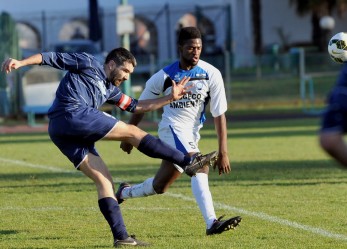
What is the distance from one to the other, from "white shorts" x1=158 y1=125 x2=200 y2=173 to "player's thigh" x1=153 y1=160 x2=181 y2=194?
13 centimetres

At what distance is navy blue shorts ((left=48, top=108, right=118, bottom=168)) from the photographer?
830 centimetres

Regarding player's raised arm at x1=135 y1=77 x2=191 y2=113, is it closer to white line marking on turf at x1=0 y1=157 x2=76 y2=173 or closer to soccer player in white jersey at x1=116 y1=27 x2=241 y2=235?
soccer player in white jersey at x1=116 y1=27 x2=241 y2=235

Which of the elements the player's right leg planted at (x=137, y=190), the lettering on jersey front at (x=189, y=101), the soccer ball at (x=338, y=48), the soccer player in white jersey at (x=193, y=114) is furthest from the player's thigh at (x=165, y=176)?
the soccer ball at (x=338, y=48)

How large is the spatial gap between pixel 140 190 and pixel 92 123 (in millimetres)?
1783

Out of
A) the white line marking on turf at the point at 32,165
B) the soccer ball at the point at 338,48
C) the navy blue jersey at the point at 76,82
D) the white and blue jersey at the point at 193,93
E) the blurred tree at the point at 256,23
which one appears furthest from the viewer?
the blurred tree at the point at 256,23

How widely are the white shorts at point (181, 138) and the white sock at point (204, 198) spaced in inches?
7.9

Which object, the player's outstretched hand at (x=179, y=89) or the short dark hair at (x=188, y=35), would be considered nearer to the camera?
the player's outstretched hand at (x=179, y=89)

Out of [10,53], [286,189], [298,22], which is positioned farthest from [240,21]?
[286,189]

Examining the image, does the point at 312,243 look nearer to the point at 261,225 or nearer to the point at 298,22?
the point at 261,225

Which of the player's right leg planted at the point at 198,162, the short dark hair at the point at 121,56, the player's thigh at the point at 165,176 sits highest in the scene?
the short dark hair at the point at 121,56

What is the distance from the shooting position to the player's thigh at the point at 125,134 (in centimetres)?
837

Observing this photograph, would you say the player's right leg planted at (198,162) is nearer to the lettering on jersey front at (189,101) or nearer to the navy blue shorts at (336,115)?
the lettering on jersey front at (189,101)

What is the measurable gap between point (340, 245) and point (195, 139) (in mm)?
1806

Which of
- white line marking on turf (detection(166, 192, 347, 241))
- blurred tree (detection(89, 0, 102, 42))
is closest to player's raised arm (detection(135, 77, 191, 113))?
white line marking on turf (detection(166, 192, 347, 241))
